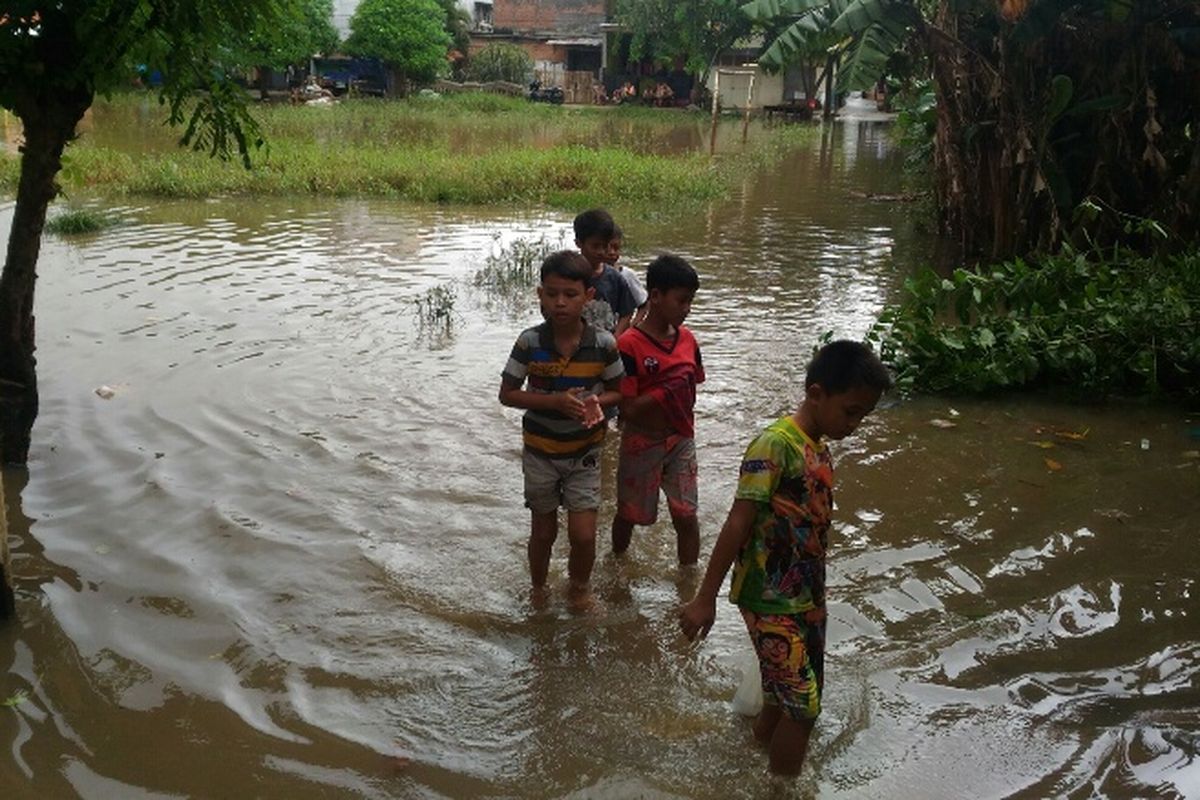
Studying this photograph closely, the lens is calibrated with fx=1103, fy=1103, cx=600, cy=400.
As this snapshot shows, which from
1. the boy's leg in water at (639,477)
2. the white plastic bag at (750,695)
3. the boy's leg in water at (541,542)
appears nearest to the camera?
the white plastic bag at (750,695)

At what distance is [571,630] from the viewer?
409cm

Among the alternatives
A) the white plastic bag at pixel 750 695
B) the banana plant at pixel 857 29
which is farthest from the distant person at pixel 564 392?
the banana plant at pixel 857 29

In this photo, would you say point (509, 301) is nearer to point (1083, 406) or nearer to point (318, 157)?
point (1083, 406)

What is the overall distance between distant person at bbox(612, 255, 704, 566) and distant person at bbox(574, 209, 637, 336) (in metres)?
0.56

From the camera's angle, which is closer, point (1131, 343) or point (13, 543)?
point (13, 543)

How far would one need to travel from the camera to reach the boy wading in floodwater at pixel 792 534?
283cm

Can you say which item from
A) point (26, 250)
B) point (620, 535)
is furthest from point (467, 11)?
point (620, 535)

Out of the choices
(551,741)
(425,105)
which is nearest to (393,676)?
(551,741)

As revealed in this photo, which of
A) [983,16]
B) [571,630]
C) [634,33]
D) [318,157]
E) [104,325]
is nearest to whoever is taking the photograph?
Answer: [571,630]

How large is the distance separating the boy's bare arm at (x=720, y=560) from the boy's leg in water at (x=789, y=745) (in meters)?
0.37

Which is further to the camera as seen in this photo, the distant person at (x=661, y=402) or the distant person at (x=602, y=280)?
the distant person at (x=602, y=280)

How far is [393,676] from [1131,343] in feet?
16.6

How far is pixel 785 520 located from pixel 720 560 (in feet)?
0.66

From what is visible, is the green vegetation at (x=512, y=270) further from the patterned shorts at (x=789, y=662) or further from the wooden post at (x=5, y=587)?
the patterned shorts at (x=789, y=662)
